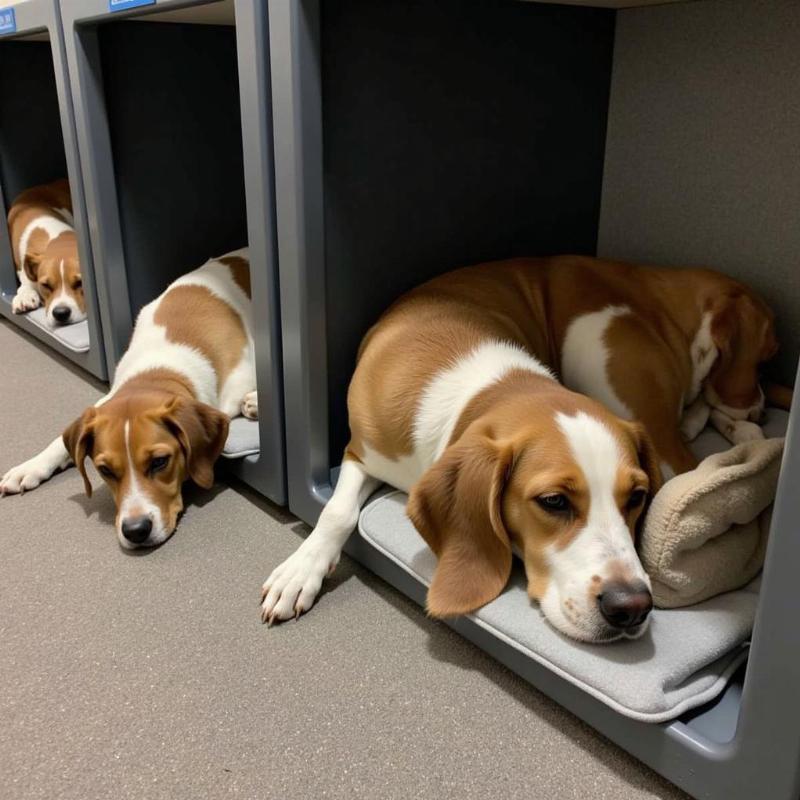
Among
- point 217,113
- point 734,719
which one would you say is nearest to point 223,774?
point 734,719

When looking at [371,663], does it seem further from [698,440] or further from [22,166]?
[22,166]

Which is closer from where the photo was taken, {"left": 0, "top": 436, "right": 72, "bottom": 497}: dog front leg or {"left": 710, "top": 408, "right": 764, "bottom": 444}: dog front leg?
{"left": 710, "top": 408, "right": 764, "bottom": 444}: dog front leg

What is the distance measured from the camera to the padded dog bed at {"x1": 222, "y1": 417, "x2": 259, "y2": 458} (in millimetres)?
1731

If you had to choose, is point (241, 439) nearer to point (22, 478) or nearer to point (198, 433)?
point (198, 433)

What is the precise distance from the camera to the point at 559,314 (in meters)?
1.70

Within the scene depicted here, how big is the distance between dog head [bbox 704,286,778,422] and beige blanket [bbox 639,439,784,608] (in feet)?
1.56

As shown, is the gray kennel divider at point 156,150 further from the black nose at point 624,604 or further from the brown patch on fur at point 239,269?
the black nose at point 624,604

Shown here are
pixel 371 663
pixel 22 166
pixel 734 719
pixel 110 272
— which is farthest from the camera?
pixel 22 166

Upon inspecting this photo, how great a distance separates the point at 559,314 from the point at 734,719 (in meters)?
0.91

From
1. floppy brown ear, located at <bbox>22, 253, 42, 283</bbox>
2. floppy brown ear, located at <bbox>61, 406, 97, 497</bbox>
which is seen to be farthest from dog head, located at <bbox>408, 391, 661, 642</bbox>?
floppy brown ear, located at <bbox>22, 253, 42, 283</bbox>

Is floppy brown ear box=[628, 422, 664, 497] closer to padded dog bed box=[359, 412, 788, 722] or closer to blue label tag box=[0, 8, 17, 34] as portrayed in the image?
padded dog bed box=[359, 412, 788, 722]

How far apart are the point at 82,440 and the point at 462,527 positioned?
837mm

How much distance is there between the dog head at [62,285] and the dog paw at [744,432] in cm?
191

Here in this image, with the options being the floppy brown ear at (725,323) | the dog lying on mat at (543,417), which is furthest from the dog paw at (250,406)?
the floppy brown ear at (725,323)
